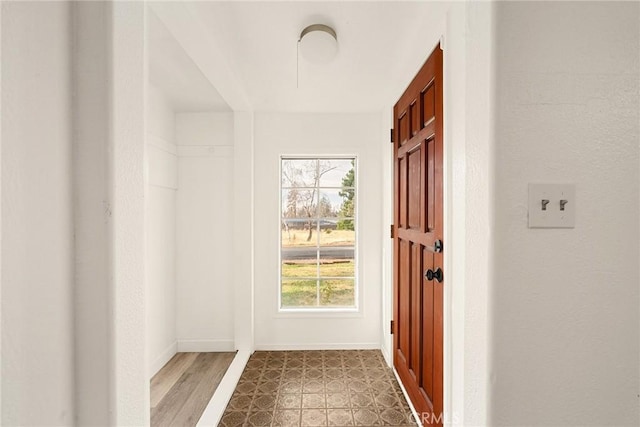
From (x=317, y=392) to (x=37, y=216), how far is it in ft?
6.73

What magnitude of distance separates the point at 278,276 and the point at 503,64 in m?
2.53

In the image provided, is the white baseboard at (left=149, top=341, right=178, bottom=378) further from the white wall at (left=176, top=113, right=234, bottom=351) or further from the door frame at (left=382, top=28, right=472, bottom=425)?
the door frame at (left=382, top=28, right=472, bottom=425)

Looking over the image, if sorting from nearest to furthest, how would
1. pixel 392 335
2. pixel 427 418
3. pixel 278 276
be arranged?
pixel 427 418
pixel 392 335
pixel 278 276

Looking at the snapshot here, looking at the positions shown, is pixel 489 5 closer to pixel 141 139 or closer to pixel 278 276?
pixel 141 139

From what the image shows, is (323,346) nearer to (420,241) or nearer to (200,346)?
(200,346)

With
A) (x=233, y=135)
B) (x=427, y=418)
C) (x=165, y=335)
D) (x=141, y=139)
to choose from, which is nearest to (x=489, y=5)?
(x=141, y=139)

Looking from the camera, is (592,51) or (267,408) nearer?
(592,51)

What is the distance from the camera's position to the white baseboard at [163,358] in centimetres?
256

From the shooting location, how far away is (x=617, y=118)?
855 mm

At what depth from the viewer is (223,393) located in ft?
7.25

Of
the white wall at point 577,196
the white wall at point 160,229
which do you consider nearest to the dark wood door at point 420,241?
the white wall at point 577,196

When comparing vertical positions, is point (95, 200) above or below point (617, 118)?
below

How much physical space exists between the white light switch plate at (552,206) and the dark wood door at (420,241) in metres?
0.69

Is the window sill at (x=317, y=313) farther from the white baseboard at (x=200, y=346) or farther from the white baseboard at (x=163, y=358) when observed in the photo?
the white baseboard at (x=163, y=358)
